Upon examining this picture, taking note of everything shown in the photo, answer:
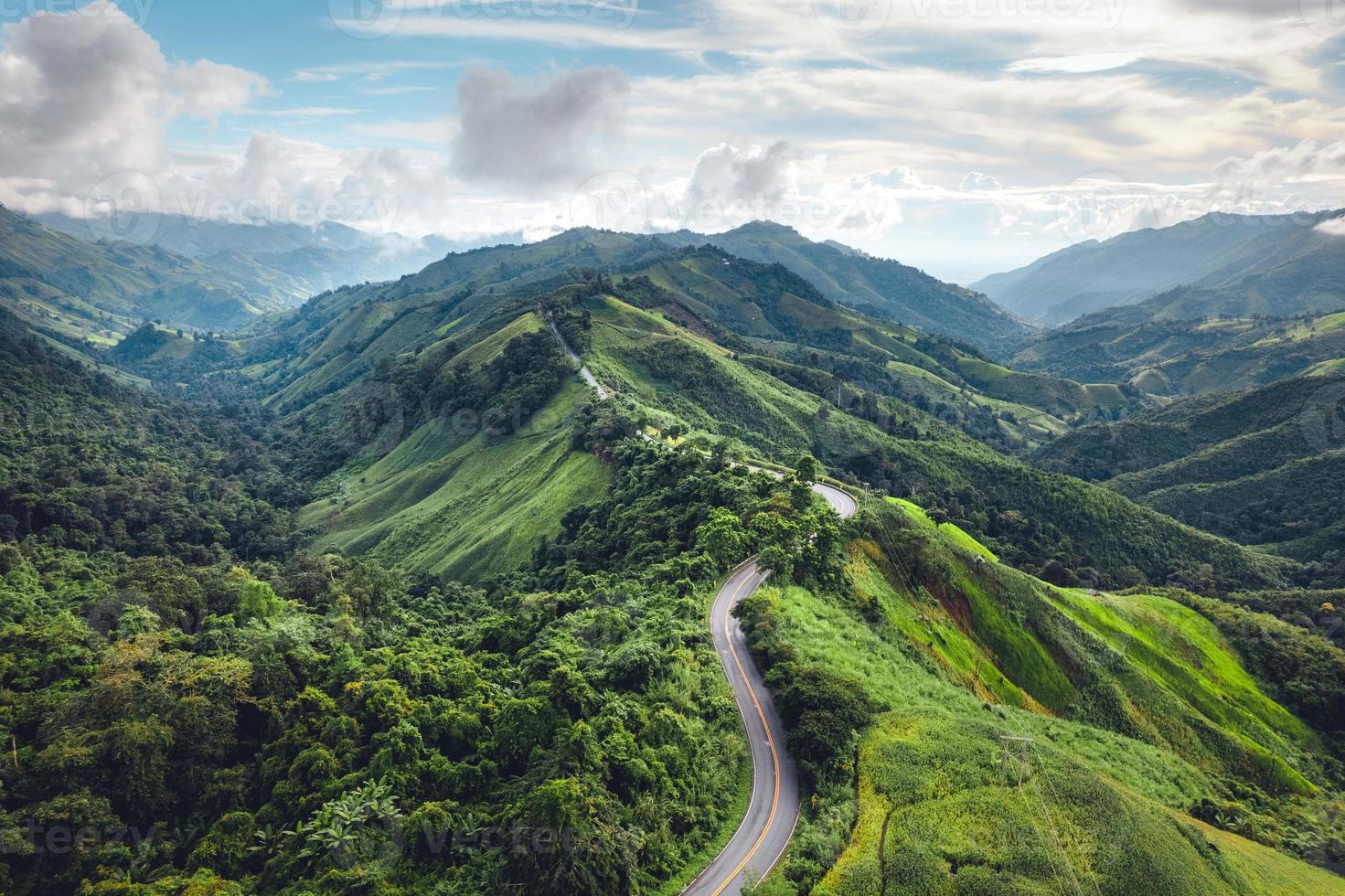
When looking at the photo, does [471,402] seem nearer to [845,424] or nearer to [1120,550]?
[845,424]

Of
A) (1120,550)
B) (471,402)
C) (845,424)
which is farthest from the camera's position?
(845,424)

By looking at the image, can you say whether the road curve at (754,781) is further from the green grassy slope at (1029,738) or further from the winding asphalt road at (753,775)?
the green grassy slope at (1029,738)

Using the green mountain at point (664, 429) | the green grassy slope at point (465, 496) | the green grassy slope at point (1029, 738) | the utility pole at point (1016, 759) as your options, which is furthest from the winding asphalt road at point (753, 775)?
the green mountain at point (664, 429)

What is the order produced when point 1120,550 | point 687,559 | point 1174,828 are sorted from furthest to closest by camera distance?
point 1120,550 → point 687,559 → point 1174,828

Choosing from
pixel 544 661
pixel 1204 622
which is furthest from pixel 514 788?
pixel 1204 622

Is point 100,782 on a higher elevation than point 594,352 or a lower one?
lower

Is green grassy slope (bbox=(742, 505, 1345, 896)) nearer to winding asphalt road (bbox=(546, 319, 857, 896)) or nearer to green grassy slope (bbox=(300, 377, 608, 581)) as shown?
winding asphalt road (bbox=(546, 319, 857, 896))

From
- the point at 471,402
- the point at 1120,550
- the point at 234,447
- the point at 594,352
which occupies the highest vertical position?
the point at 594,352

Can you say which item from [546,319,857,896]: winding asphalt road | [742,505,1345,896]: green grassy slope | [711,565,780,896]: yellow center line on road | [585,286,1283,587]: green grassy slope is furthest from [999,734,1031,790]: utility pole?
[585,286,1283,587]: green grassy slope
